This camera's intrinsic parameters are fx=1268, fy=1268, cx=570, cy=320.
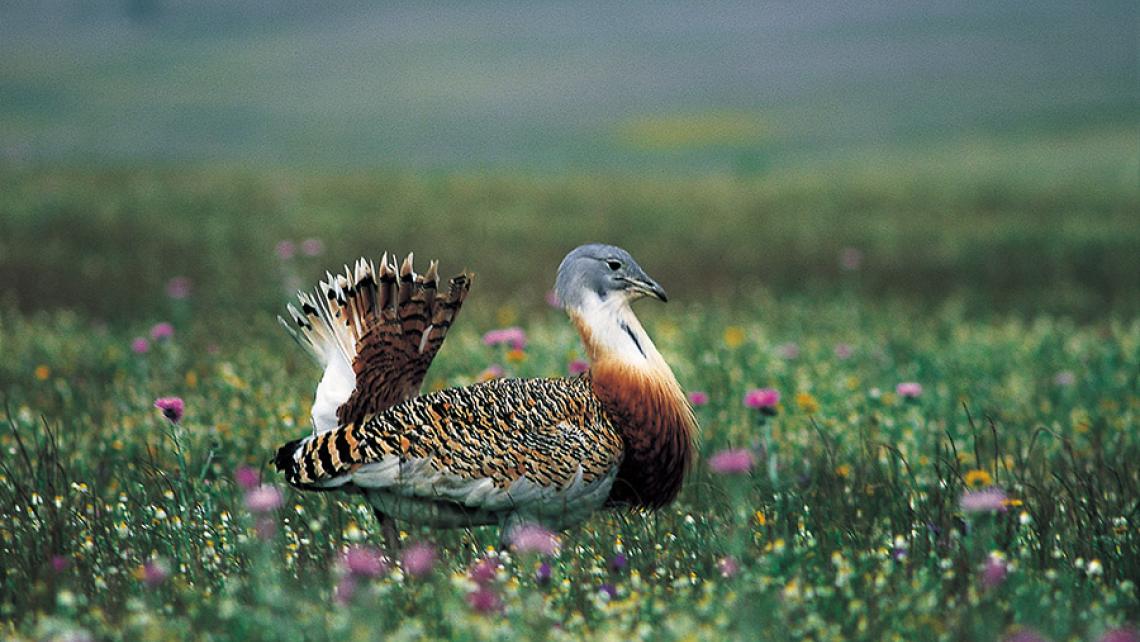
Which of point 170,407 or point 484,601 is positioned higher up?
point 170,407

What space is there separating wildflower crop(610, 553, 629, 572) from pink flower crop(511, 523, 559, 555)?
0.18 m

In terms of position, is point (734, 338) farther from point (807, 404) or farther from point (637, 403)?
point (637, 403)

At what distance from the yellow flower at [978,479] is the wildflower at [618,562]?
1.42 m

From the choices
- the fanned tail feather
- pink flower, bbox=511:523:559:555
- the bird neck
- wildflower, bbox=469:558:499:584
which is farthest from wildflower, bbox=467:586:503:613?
the fanned tail feather

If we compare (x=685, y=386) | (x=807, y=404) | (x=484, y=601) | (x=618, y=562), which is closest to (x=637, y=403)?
(x=618, y=562)

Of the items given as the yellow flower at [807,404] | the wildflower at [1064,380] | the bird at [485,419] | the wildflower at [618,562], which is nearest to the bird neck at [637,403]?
the bird at [485,419]

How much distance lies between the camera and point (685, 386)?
6938mm

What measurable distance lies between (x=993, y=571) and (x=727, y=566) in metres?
0.71

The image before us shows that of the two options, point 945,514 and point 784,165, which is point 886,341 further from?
point 784,165

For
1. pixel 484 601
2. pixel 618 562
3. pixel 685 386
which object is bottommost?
pixel 685 386

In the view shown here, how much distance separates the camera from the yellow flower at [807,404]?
6.20 metres

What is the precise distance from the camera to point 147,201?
14180mm

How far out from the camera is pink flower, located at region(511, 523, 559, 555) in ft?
10.6

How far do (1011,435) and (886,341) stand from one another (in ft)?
6.99
